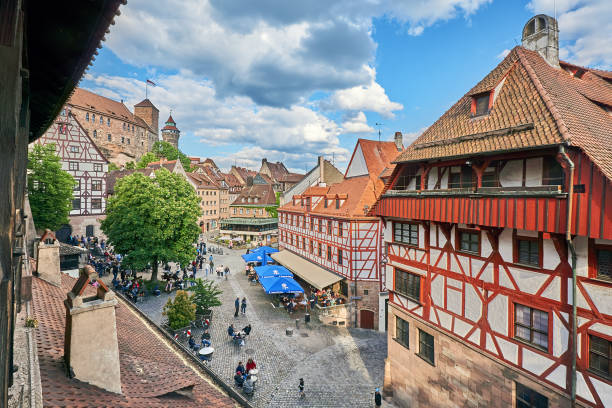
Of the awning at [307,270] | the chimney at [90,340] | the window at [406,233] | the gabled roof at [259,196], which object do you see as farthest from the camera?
the gabled roof at [259,196]

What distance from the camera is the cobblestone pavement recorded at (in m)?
14.3

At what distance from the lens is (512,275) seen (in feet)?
29.7

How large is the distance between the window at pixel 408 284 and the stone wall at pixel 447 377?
3.20ft

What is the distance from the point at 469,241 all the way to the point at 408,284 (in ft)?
12.5

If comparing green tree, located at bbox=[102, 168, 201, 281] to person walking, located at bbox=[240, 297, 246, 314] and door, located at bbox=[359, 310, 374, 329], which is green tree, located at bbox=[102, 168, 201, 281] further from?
door, located at bbox=[359, 310, 374, 329]

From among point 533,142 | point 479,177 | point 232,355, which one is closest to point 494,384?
point 479,177

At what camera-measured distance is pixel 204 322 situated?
19.6 metres

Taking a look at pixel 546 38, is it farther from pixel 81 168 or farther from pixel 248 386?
pixel 81 168

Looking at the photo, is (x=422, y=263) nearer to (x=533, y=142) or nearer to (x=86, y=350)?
(x=533, y=142)

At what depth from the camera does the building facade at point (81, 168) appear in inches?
1366

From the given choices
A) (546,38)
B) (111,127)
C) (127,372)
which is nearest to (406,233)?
(546,38)

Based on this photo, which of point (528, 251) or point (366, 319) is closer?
point (528, 251)

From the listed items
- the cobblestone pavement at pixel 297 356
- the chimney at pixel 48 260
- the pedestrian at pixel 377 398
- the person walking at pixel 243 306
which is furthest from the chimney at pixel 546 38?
the person walking at pixel 243 306

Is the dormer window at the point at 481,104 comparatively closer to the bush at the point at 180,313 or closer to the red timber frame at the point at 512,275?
the red timber frame at the point at 512,275
